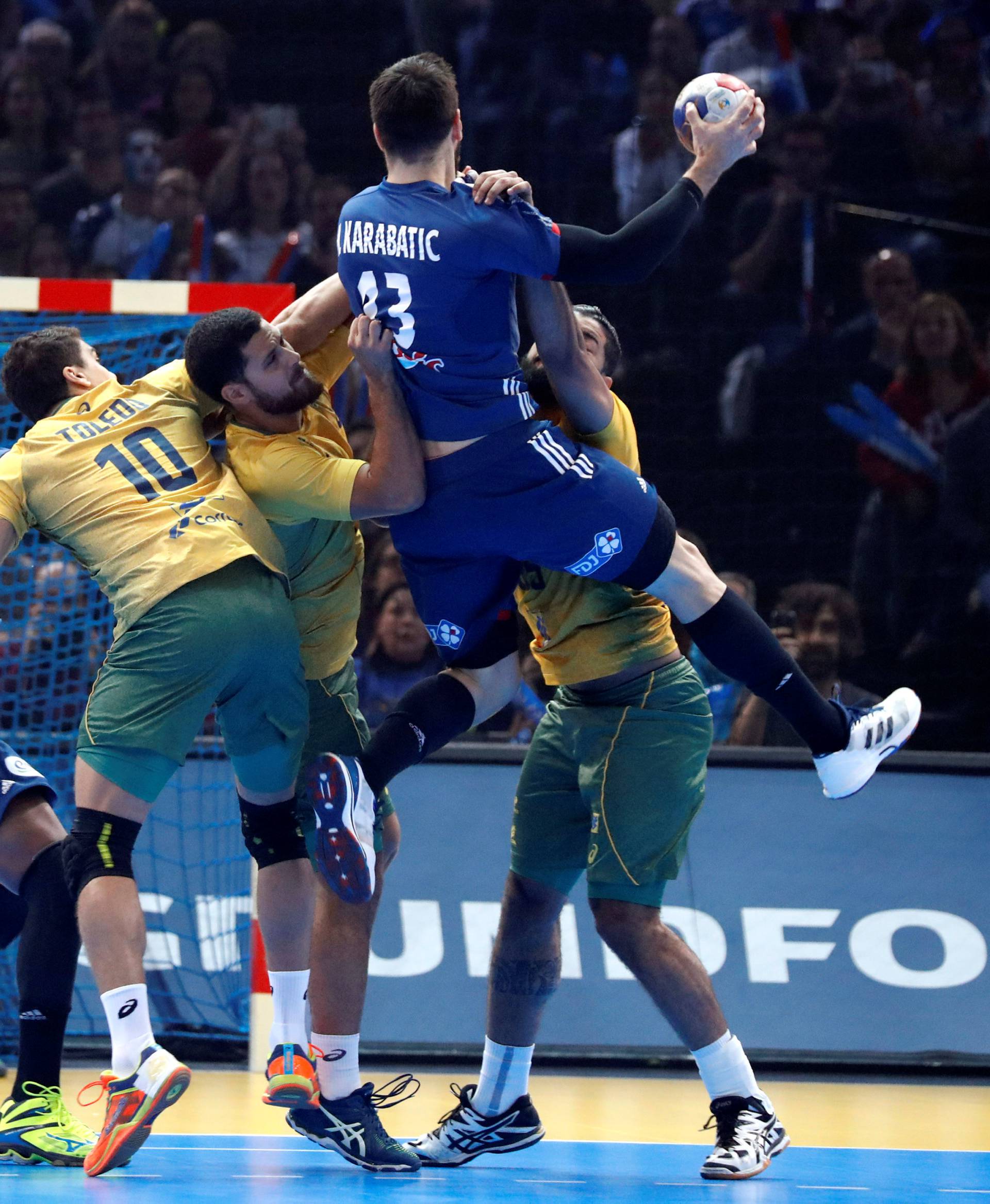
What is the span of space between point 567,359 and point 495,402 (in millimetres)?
274

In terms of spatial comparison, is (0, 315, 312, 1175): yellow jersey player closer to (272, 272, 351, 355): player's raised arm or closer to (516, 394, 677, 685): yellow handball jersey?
(272, 272, 351, 355): player's raised arm

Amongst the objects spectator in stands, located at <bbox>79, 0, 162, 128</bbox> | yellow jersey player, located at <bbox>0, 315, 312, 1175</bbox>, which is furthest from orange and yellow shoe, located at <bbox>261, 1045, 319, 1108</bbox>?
spectator in stands, located at <bbox>79, 0, 162, 128</bbox>

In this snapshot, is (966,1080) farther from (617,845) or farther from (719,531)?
(719,531)

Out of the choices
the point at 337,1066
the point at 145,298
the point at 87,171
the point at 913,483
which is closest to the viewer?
the point at 337,1066

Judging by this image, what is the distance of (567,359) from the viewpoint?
4027mm

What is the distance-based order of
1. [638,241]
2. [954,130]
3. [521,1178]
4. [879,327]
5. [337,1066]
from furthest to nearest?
[954,130] → [879,327] → [337,1066] → [521,1178] → [638,241]

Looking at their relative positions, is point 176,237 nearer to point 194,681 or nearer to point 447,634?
point 447,634

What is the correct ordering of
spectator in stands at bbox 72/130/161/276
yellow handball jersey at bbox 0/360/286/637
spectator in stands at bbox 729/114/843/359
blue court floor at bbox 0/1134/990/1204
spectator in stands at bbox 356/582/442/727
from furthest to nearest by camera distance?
1. spectator in stands at bbox 72/130/161/276
2. spectator in stands at bbox 729/114/843/359
3. spectator in stands at bbox 356/582/442/727
4. yellow handball jersey at bbox 0/360/286/637
5. blue court floor at bbox 0/1134/990/1204

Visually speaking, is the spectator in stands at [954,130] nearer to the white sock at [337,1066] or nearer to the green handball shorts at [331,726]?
the green handball shorts at [331,726]

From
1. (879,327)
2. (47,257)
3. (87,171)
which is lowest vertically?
(879,327)

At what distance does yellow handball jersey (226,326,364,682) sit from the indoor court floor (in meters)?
1.32

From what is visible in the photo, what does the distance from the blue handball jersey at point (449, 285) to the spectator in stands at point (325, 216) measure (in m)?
4.82

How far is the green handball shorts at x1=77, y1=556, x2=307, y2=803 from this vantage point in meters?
3.80

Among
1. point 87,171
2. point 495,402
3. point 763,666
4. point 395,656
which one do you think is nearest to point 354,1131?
point 763,666
